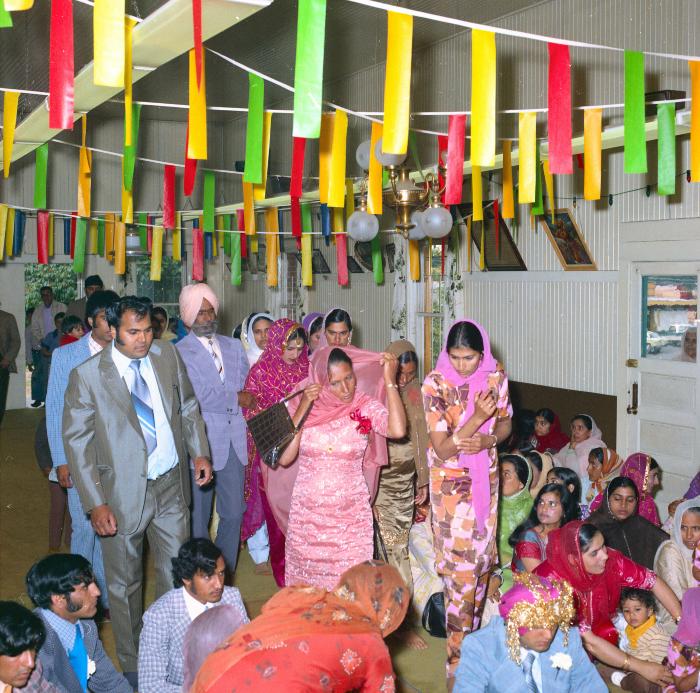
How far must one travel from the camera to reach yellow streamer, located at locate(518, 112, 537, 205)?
3.87 meters

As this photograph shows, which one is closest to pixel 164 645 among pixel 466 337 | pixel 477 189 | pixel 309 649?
pixel 309 649

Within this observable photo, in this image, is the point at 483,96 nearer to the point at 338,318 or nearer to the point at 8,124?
the point at 338,318

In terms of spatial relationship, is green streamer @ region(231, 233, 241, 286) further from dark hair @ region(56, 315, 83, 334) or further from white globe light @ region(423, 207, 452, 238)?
white globe light @ region(423, 207, 452, 238)

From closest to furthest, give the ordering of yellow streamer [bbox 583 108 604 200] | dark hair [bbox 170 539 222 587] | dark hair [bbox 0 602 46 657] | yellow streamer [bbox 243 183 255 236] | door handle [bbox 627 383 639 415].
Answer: dark hair [bbox 0 602 46 657], dark hair [bbox 170 539 222 587], yellow streamer [bbox 583 108 604 200], yellow streamer [bbox 243 183 255 236], door handle [bbox 627 383 639 415]

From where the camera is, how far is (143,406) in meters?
4.00

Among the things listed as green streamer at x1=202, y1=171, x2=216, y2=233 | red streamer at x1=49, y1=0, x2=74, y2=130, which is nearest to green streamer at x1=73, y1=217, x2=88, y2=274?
green streamer at x1=202, y1=171, x2=216, y2=233

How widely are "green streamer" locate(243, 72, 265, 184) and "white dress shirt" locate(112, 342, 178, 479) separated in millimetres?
939

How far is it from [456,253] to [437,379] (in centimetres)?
543

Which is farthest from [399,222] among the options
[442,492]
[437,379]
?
[442,492]

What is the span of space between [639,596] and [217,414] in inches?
95.8

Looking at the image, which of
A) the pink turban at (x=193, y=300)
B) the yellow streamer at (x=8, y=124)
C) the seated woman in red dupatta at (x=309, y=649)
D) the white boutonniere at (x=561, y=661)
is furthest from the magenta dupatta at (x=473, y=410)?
the yellow streamer at (x=8, y=124)

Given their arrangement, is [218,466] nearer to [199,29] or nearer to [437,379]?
[437,379]

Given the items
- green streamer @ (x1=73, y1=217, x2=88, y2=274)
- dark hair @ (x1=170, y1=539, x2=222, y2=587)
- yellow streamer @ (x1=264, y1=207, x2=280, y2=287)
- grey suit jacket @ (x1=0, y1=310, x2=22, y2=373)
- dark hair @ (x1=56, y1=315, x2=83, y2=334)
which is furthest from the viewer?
grey suit jacket @ (x1=0, y1=310, x2=22, y2=373)

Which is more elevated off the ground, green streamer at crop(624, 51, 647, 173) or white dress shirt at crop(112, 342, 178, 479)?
green streamer at crop(624, 51, 647, 173)
